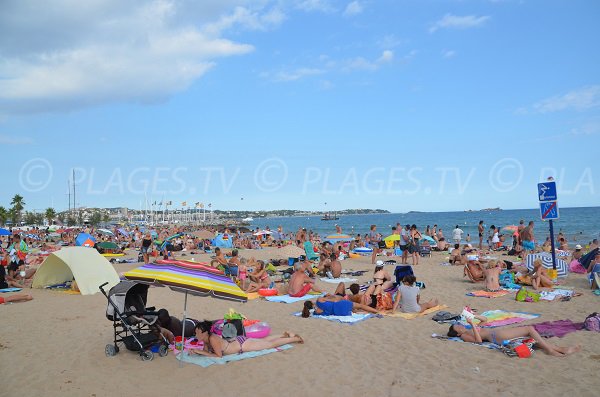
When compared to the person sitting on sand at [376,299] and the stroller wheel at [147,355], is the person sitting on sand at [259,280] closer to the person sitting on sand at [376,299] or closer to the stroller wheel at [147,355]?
the person sitting on sand at [376,299]

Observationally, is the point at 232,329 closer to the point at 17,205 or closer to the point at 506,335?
the point at 506,335

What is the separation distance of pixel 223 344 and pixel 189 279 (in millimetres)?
1324

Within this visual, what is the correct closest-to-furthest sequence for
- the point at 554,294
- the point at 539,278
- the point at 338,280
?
the point at 554,294, the point at 539,278, the point at 338,280

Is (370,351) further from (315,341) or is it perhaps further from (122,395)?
(122,395)

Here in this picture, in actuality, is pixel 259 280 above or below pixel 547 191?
below

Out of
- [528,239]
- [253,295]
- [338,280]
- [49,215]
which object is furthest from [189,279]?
[49,215]

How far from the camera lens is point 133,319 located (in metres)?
5.68

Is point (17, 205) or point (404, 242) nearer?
point (404, 242)

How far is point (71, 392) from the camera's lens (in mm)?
4555

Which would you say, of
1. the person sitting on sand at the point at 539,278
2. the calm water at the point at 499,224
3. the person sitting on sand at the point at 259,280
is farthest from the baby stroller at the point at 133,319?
the calm water at the point at 499,224

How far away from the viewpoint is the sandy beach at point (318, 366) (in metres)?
4.56

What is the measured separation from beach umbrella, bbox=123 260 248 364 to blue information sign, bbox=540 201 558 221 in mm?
8237

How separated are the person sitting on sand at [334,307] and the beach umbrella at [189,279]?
10.1 ft

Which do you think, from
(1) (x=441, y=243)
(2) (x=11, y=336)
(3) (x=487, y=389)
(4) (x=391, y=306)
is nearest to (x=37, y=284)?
(2) (x=11, y=336)
